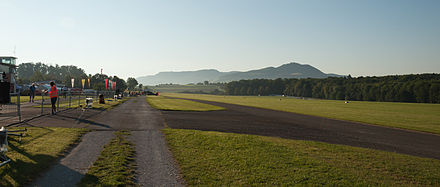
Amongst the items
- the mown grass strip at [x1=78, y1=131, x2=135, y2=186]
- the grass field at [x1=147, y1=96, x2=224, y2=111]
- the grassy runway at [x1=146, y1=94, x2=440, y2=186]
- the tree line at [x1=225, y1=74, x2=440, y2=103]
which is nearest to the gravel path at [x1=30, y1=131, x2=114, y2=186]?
the mown grass strip at [x1=78, y1=131, x2=135, y2=186]

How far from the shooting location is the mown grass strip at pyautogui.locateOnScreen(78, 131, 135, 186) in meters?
6.01

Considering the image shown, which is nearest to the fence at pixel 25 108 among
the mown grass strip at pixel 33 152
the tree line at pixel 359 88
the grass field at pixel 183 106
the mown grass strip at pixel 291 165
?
the mown grass strip at pixel 33 152

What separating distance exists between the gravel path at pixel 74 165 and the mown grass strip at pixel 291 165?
262 cm

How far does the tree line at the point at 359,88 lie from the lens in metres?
84.3

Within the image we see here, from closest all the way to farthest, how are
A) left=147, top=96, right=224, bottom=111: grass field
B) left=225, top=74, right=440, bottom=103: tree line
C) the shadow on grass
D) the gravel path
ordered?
the shadow on grass, the gravel path, left=147, top=96, right=224, bottom=111: grass field, left=225, top=74, right=440, bottom=103: tree line

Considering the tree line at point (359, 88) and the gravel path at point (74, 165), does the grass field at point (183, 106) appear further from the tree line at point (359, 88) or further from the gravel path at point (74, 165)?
the tree line at point (359, 88)

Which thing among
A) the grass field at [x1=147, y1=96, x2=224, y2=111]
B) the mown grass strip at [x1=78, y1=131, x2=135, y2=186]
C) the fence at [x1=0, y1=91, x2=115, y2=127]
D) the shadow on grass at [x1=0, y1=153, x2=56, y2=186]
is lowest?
the grass field at [x1=147, y1=96, x2=224, y2=111]

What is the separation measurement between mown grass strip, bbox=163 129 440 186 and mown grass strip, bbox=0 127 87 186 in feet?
12.2

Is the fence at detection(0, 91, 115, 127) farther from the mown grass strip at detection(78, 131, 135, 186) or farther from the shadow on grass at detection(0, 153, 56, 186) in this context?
the mown grass strip at detection(78, 131, 135, 186)

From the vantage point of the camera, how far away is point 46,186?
223 inches

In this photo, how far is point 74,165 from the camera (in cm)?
720

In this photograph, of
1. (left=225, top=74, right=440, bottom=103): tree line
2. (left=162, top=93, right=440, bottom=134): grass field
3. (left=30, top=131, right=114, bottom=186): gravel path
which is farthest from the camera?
(left=225, top=74, right=440, bottom=103): tree line

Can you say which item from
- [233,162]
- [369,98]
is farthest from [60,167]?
[369,98]

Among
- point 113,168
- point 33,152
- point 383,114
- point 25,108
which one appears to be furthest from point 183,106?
point 113,168
